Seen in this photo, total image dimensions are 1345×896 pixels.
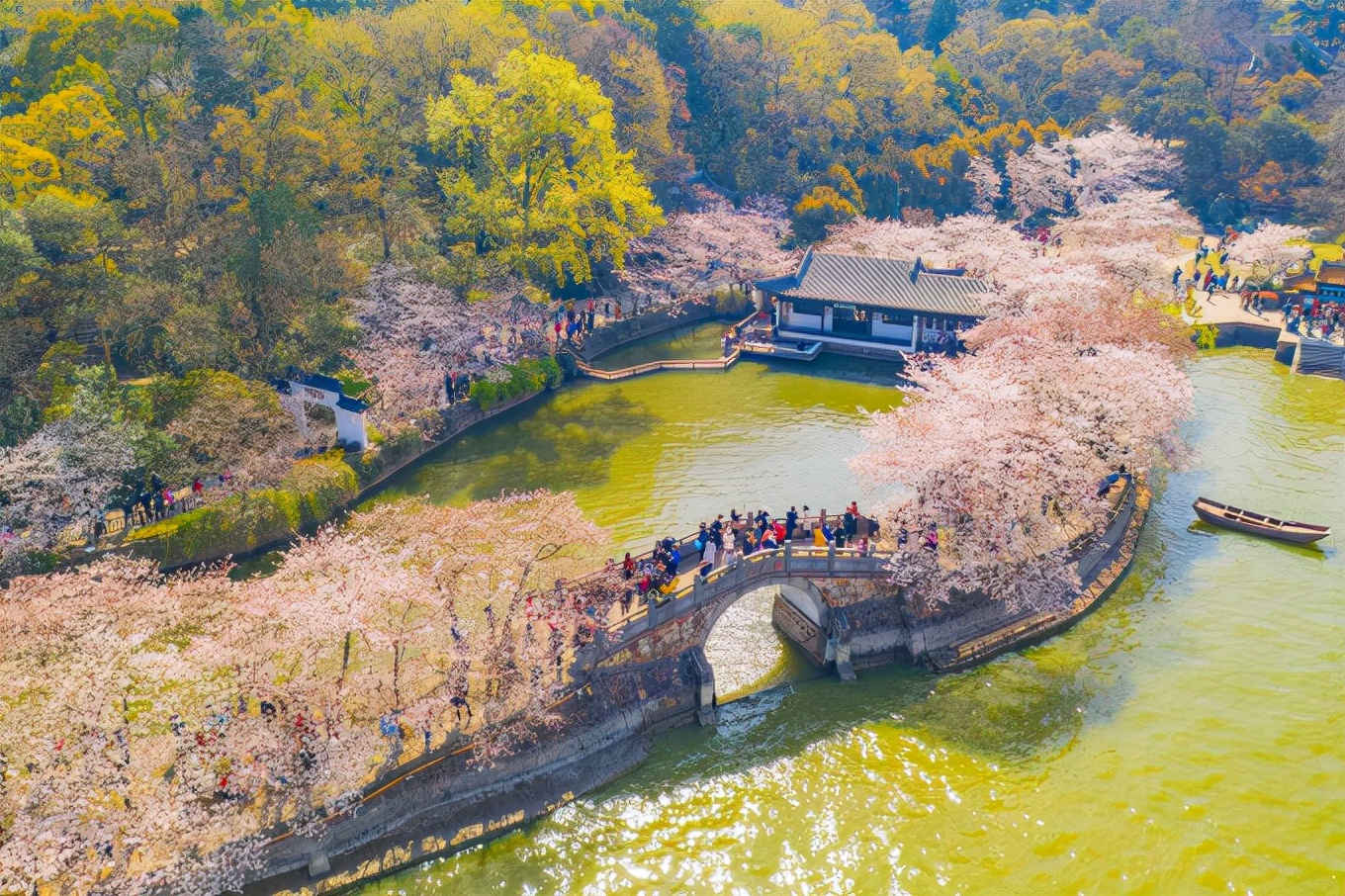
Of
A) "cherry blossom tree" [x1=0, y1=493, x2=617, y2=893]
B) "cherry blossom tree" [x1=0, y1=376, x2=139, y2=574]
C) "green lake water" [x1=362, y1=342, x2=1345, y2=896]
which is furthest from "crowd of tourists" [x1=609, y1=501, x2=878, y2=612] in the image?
"cherry blossom tree" [x1=0, y1=376, x2=139, y2=574]

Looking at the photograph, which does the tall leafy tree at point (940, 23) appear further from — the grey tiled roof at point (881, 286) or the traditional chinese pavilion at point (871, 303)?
the traditional chinese pavilion at point (871, 303)

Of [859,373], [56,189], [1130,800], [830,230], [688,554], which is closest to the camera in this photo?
[1130,800]

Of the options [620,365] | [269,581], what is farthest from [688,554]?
[620,365]

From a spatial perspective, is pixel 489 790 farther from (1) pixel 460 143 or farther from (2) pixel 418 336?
(1) pixel 460 143

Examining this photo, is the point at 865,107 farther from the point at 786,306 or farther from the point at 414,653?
the point at 414,653

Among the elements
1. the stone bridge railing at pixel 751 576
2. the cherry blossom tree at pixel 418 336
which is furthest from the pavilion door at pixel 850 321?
the stone bridge railing at pixel 751 576

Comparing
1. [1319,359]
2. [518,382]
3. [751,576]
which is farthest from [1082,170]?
[751,576]
